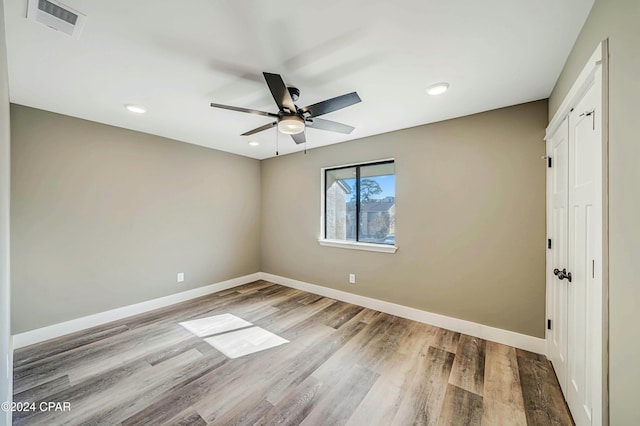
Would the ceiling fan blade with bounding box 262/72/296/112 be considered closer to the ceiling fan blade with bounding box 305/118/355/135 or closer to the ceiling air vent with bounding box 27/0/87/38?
the ceiling fan blade with bounding box 305/118/355/135

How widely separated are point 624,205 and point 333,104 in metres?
1.67

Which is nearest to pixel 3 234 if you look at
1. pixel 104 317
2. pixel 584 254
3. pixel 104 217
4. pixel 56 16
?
pixel 56 16

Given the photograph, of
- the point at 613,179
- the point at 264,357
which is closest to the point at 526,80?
the point at 613,179

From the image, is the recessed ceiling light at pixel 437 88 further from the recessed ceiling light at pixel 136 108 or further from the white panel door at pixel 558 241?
the recessed ceiling light at pixel 136 108

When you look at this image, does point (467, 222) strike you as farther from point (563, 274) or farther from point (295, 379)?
point (295, 379)

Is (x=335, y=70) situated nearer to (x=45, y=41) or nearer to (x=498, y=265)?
(x=45, y=41)

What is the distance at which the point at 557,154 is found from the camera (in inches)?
79.4

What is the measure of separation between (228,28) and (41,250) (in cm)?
313

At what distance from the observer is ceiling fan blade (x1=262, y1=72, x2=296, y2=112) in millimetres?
1541

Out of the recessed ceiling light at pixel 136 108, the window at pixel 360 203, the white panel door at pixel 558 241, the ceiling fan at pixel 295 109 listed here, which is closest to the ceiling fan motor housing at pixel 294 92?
the ceiling fan at pixel 295 109

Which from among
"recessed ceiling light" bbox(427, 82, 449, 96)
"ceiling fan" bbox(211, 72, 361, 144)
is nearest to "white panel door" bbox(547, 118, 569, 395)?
"recessed ceiling light" bbox(427, 82, 449, 96)

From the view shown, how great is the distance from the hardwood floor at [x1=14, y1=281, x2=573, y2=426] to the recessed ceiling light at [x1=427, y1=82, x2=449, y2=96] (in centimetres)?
247

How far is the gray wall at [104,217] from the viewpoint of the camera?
2523 millimetres

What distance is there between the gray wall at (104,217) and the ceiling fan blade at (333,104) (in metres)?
2.67
